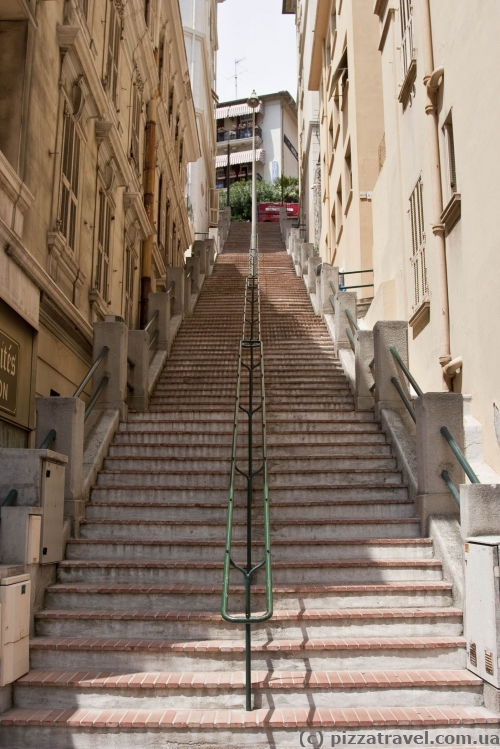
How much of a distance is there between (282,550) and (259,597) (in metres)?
0.82

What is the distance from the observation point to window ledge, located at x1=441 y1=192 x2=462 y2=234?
387 inches

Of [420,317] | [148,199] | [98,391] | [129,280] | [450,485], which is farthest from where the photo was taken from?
[148,199]

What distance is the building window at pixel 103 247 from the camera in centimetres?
1416

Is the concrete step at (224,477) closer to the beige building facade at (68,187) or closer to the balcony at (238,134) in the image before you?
the beige building facade at (68,187)

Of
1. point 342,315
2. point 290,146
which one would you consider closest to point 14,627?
point 342,315

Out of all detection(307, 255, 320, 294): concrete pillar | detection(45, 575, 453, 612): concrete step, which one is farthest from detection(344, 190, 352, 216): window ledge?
detection(45, 575, 453, 612): concrete step

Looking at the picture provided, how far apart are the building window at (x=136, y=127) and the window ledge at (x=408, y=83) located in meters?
7.38

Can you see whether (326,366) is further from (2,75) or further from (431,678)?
(431,678)

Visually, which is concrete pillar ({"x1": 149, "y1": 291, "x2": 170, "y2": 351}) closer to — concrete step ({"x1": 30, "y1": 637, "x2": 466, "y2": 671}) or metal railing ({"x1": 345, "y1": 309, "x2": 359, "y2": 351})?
metal railing ({"x1": 345, "y1": 309, "x2": 359, "y2": 351})

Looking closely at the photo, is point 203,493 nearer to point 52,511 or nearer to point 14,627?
point 52,511

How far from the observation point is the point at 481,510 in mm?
6137

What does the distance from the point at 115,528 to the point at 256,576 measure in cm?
156

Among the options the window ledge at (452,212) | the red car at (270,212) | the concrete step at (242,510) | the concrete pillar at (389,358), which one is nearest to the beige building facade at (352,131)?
the window ledge at (452,212)

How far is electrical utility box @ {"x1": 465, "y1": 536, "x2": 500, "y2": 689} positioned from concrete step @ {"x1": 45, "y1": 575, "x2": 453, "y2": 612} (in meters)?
0.63
